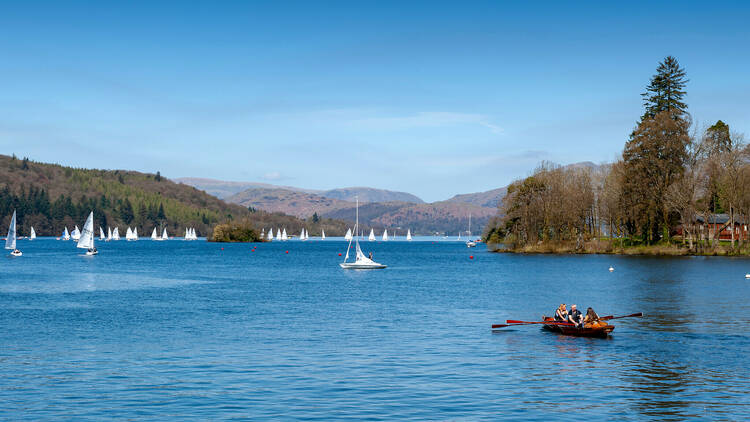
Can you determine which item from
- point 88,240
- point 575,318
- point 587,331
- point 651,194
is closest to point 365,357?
point 575,318

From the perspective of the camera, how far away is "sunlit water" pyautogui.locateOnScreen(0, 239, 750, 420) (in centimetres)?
2864

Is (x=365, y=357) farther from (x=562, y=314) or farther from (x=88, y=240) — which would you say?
(x=88, y=240)

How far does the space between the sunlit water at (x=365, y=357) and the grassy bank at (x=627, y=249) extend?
71.0 meters

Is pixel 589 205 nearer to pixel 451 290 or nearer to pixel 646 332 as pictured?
pixel 451 290

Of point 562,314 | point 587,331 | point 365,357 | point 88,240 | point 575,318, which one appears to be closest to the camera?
point 365,357

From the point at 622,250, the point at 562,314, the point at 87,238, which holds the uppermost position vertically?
the point at 87,238

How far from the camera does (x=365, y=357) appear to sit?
128 ft

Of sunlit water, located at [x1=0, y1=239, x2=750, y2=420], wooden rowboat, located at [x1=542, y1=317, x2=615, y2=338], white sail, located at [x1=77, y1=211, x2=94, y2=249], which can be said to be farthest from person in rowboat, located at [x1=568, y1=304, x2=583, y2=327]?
white sail, located at [x1=77, y1=211, x2=94, y2=249]

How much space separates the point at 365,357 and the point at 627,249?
134745 millimetres

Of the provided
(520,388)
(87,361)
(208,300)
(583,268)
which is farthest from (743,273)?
(87,361)

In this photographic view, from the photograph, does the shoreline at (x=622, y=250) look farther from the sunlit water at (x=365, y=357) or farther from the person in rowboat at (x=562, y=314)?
the person in rowboat at (x=562, y=314)

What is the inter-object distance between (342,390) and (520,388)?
796 centimetres

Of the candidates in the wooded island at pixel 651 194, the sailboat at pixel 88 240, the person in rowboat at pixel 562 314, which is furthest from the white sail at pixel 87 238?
the person in rowboat at pixel 562 314

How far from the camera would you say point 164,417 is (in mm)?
27000
